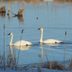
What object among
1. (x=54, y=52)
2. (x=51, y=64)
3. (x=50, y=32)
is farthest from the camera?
(x=50, y=32)

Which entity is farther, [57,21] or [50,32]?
[57,21]

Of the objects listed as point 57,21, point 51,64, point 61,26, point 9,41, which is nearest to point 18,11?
point 57,21

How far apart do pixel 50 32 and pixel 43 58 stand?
7.33 meters

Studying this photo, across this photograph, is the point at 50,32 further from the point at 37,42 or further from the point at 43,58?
the point at 43,58

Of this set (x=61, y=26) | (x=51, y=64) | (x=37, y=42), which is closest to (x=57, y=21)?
(x=61, y=26)

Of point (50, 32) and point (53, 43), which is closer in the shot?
point (53, 43)

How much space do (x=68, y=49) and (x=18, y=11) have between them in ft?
56.9

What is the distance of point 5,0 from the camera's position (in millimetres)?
45812

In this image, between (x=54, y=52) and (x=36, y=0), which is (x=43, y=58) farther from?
(x=36, y=0)

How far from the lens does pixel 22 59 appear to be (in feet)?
45.8

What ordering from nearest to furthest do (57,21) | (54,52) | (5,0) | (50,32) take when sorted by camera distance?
(54,52), (50,32), (57,21), (5,0)

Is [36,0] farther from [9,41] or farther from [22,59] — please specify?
[22,59]

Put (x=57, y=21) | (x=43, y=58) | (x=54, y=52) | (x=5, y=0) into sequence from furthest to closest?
(x=5, y=0) < (x=57, y=21) < (x=54, y=52) < (x=43, y=58)

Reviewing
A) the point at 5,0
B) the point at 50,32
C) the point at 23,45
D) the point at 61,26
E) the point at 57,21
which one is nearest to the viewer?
the point at 23,45
